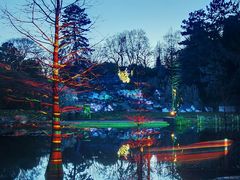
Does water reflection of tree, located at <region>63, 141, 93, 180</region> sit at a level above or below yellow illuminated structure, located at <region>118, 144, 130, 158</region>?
below

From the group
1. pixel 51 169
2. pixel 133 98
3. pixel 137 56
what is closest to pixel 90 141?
pixel 51 169

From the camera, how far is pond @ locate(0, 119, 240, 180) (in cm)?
1272

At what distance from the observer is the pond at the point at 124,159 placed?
41.7ft

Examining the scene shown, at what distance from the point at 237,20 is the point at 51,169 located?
1542 inches

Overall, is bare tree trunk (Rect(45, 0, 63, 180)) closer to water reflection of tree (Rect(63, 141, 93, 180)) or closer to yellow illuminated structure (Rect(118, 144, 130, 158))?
water reflection of tree (Rect(63, 141, 93, 180))

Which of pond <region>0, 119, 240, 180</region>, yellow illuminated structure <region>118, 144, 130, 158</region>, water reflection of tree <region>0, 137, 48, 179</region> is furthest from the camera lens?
yellow illuminated structure <region>118, 144, 130, 158</region>

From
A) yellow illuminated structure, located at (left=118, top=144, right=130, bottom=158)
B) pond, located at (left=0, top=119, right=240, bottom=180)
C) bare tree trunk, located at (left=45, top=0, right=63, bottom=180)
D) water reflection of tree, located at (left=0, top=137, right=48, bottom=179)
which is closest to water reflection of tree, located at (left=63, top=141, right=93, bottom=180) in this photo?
pond, located at (left=0, top=119, right=240, bottom=180)

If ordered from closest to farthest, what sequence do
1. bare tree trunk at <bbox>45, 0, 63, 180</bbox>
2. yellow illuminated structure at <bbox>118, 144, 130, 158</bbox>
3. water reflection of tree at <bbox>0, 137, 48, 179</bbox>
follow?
bare tree trunk at <bbox>45, 0, 63, 180</bbox>, water reflection of tree at <bbox>0, 137, 48, 179</bbox>, yellow illuminated structure at <bbox>118, 144, 130, 158</bbox>

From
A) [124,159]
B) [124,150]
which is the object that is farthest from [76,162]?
[124,150]

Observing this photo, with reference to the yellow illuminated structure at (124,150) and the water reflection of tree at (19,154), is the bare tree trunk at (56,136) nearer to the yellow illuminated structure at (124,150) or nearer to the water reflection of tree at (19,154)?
the water reflection of tree at (19,154)

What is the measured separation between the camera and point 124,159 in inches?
630

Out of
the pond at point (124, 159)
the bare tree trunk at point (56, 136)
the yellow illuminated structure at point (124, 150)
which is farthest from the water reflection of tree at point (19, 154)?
the yellow illuminated structure at point (124, 150)

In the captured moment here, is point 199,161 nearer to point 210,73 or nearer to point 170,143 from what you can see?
point 170,143

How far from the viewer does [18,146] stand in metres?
20.8
